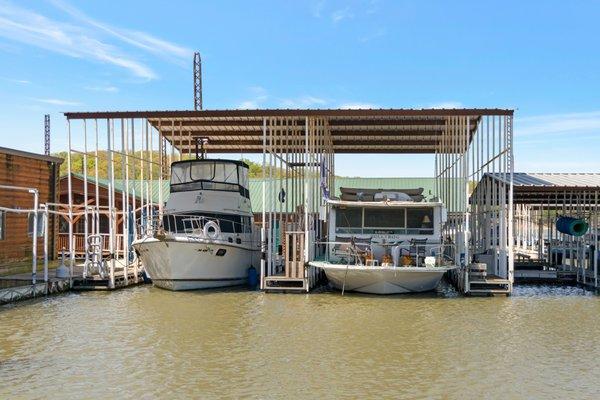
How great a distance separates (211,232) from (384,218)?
568 centimetres

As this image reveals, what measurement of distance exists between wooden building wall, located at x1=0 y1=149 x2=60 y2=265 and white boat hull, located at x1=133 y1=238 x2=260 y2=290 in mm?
7222

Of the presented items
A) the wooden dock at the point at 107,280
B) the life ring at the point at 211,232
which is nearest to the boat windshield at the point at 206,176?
the life ring at the point at 211,232

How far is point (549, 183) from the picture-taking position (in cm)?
2225

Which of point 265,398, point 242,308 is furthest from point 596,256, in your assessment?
point 265,398

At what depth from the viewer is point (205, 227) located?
19203 mm

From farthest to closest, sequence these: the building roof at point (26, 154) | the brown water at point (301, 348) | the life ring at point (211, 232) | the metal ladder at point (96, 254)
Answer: the building roof at point (26, 154), the metal ladder at point (96, 254), the life ring at point (211, 232), the brown water at point (301, 348)

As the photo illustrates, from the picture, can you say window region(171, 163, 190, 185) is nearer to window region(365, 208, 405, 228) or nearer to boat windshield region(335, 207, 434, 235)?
boat windshield region(335, 207, 434, 235)

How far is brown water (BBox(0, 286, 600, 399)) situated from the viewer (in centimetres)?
→ 894

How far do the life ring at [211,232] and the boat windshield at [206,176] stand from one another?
2.32 metres

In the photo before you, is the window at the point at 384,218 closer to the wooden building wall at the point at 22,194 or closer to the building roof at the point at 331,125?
the building roof at the point at 331,125

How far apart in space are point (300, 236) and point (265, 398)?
1064 cm

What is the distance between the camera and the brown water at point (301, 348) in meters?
8.94

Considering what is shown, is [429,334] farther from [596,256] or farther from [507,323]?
[596,256]

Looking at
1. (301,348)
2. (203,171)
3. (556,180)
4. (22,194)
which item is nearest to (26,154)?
(22,194)
